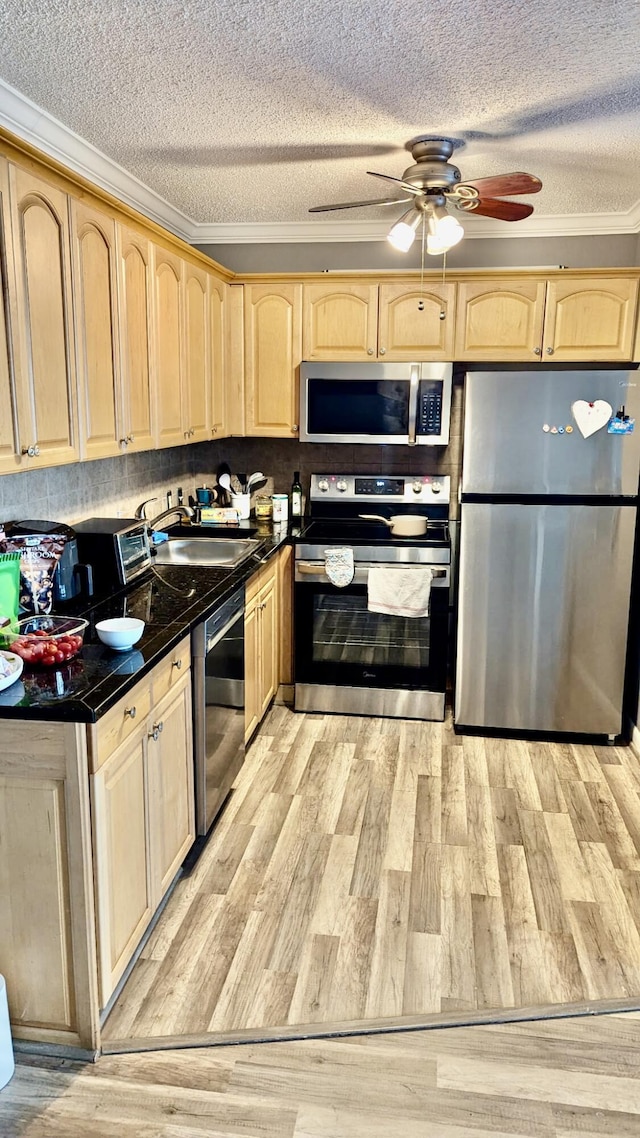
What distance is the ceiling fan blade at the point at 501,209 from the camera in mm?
2988

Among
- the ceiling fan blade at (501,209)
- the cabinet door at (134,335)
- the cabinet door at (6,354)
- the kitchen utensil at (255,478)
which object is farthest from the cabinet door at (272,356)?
the cabinet door at (6,354)

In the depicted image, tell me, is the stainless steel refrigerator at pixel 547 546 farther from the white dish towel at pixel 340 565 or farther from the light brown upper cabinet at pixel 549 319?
the white dish towel at pixel 340 565

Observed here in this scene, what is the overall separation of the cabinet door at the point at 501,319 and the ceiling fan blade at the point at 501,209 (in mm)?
796

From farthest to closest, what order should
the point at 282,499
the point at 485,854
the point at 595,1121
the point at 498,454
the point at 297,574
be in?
1. the point at 282,499
2. the point at 297,574
3. the point at 498,454
4. the point at 485,854
5. the point at 595,1121

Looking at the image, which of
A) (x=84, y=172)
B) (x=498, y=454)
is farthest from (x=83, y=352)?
(x=498, y=454)

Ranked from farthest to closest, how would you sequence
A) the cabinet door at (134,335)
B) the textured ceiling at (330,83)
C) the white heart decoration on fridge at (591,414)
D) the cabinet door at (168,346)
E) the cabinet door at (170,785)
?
the white heart decoration on fridge at (591,414) → the cabinet door at (168,346) → the cabinet door at (134,335) → the cabinet door at (170,785) → the textured ceiling at (330,83)

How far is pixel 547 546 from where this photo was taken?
3.74 metres

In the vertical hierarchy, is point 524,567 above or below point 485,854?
above

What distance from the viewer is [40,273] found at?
2291 mm

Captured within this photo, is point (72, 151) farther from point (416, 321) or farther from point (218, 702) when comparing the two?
point (218, 702)

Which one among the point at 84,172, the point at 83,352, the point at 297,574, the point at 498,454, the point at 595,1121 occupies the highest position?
the point at 84,172

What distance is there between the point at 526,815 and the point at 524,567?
3.80 ft

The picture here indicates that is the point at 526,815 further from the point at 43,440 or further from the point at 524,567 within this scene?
the point at 43,440

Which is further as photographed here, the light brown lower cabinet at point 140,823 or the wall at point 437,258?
the wall at point 437,258
